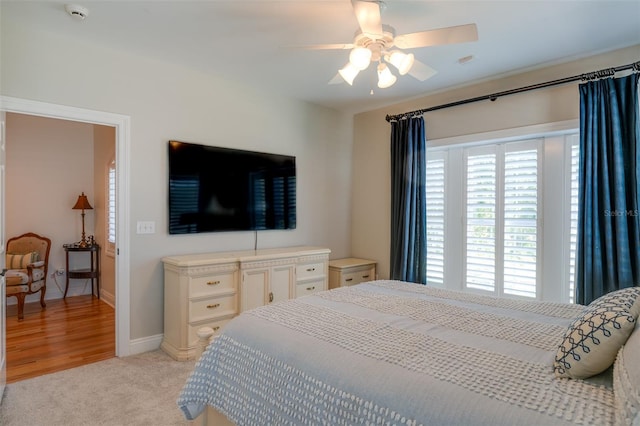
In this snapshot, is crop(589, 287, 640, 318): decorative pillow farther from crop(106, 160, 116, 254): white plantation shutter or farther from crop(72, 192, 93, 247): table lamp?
crop(72, 192, 93, 247): table lamp

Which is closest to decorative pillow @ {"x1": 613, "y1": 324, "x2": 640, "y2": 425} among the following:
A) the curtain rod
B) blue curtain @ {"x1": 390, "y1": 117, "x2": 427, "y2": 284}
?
the curtain rod

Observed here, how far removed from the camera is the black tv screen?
11.6ft

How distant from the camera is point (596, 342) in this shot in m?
1.17

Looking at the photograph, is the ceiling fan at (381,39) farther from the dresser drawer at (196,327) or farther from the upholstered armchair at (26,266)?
the upholstered armchair at (26,266)

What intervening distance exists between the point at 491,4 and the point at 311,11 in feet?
3.81

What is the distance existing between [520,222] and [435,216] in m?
0.89

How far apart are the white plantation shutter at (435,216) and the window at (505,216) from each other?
0.01m

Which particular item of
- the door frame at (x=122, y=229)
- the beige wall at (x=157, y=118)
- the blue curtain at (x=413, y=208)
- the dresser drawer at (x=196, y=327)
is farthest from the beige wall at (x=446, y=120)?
the door frame at (x=122, y=229)

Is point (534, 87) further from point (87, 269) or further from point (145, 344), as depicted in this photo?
point (87, 269)

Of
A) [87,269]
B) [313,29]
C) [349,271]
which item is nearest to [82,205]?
[87,269]

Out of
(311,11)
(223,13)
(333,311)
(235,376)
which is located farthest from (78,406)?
(311,11)

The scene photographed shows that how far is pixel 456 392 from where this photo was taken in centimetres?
111

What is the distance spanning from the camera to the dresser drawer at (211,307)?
3.17m

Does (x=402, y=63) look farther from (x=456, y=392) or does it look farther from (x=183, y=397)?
(x=183, y=397)
